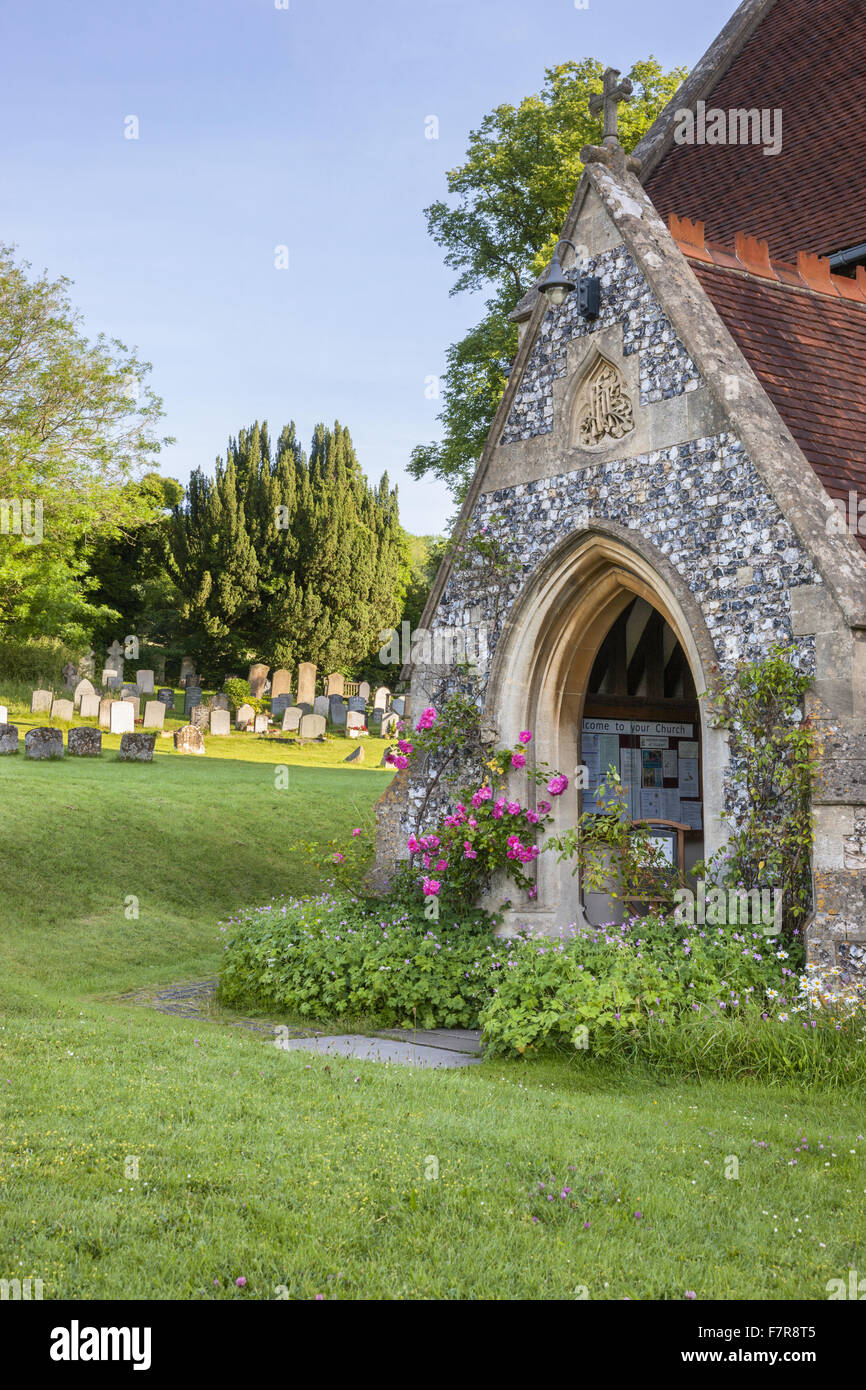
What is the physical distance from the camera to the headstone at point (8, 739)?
18953mm

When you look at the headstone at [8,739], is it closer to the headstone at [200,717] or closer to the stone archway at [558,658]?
the headstone at [200,717]

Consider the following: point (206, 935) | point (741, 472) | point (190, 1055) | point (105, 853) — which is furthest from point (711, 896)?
point (105, 853)

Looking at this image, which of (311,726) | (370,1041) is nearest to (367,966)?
(370,1041)

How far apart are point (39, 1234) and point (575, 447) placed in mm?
7231

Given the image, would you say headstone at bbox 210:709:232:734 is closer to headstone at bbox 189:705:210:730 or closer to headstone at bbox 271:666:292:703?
headstone at bbox 189:705:210:730

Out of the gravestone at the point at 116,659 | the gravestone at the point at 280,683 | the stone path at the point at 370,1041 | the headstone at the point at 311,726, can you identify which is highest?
the gravestone at the point at 116,659

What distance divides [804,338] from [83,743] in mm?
14180

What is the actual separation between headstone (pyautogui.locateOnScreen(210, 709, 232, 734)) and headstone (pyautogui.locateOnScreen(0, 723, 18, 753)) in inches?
262

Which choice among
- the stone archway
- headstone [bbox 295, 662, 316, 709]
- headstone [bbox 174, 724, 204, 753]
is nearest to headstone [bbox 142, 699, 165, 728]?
headstone [bbox 174, 724, 204, 753]

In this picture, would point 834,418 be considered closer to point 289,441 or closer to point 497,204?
point 497,204

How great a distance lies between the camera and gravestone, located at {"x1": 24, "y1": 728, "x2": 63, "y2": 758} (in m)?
18.4

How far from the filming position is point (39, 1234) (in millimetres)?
3703

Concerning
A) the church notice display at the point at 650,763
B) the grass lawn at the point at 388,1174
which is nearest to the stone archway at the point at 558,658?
the church notice display at the point at 650,763

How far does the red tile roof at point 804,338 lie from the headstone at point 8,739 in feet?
46.1
